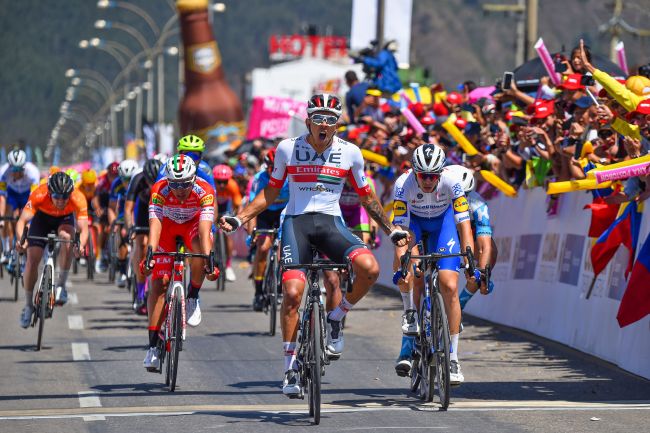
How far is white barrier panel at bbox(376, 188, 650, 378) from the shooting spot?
501 inches

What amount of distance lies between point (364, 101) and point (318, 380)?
12827mm

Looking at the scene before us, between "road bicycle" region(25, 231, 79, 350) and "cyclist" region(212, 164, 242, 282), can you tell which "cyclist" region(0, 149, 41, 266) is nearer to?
"cyclist" region(212, 164, 242, 282)

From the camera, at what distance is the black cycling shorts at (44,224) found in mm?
15273

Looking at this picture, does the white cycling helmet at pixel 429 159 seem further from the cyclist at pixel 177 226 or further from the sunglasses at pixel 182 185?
the sunglasses at pixel 182 185

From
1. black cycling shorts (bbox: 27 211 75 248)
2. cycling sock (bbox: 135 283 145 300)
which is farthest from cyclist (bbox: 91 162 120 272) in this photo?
black cycling shorts (bbox: 27 211 75 248)

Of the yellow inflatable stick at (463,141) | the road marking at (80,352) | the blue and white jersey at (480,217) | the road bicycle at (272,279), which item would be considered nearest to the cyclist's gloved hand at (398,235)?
the blue and white jersey at (480,217)

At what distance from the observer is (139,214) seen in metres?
16.0

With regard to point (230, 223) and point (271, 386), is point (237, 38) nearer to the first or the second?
point (271, 386)

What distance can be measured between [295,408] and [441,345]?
110 centimetres

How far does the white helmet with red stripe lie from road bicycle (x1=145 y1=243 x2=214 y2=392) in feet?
6.22

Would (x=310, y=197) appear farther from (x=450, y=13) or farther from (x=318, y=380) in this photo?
(x=450, y=13)

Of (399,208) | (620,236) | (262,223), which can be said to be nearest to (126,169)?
(262,223)

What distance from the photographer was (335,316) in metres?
10.5

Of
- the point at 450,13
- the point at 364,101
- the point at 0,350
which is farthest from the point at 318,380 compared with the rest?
the point at 450,13
